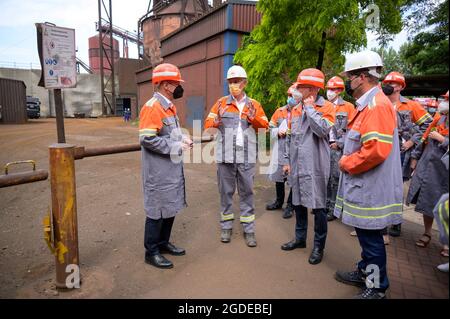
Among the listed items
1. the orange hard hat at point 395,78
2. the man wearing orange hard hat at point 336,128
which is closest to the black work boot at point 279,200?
the man wearing orange hard hat at point 336,128

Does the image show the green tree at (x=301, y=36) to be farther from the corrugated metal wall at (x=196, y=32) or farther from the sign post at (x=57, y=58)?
the sign post at (x=57, y=58)

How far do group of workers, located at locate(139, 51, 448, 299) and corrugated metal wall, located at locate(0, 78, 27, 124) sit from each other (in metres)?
22.9

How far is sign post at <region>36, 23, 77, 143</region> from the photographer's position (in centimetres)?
296

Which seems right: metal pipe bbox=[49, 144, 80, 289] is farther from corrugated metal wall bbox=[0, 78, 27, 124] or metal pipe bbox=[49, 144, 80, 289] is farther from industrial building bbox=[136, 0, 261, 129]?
corrugated metal wall bbox=[0, 78, 27, 124]

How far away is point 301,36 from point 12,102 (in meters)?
21.2

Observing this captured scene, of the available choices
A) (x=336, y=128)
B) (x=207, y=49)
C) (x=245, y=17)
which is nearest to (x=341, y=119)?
Result: (x=336, y=128)

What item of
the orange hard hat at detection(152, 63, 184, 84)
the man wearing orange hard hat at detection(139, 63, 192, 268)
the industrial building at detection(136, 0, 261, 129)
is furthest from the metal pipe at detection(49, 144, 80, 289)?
the industrial building at detection(136, 0, 261, 129)

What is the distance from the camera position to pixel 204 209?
527cm

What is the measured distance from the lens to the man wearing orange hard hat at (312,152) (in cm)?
333

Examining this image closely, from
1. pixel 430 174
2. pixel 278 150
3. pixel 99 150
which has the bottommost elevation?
pixel 430 174

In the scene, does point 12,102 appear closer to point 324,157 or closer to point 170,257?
point 170,257

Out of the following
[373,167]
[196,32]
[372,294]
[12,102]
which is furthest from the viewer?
[12,102]

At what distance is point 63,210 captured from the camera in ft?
9.12

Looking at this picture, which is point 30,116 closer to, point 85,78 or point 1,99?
point 1,99
